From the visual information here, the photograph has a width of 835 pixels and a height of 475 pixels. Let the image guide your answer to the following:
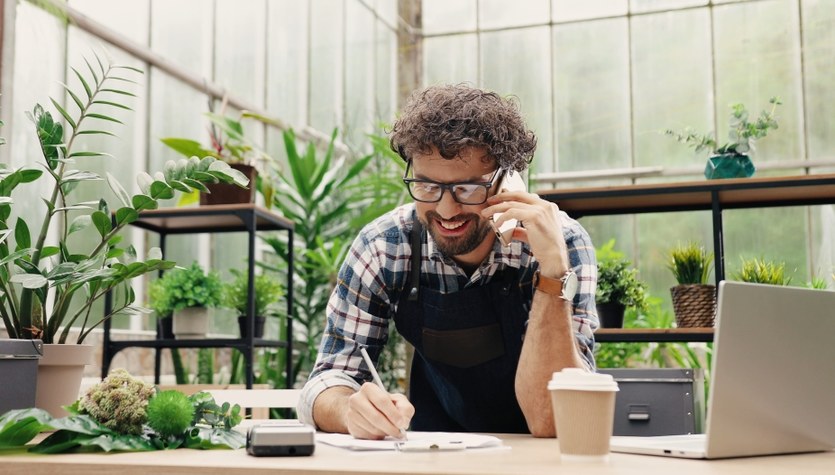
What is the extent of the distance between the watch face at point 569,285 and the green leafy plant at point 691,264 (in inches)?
64.7

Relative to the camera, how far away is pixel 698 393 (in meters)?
3.16

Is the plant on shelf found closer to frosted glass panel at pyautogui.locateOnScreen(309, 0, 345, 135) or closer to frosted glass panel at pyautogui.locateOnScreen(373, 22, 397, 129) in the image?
frosted glass panel at pyautogui.locateOnScreen(309, 0, 345, 135)

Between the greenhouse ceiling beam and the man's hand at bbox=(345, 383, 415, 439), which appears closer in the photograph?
the man's hand at bbox=(345, 383, 415, 439)

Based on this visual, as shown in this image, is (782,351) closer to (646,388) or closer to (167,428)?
(167,428)

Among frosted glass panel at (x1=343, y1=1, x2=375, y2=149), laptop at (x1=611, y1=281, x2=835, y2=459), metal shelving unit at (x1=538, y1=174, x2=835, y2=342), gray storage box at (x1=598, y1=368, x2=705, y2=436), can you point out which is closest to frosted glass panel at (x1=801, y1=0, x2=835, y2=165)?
frosted glass panel at (x1=343, y1=1, x2=375, y2=149)

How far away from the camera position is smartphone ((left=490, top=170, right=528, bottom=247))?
6.19 ft

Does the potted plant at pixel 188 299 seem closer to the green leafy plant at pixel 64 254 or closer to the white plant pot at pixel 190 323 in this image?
the white plant pot at pixel 190 323

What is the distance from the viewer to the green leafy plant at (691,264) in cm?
334

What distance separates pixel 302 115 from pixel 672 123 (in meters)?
3.03

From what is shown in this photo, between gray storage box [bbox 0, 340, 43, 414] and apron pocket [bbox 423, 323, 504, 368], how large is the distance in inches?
35.1

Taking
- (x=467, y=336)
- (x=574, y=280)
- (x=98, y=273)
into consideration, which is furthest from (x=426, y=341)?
(x=98, y=273)

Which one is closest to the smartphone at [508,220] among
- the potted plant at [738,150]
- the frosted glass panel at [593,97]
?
the potted plant at [738,150]

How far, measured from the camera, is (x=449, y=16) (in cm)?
816

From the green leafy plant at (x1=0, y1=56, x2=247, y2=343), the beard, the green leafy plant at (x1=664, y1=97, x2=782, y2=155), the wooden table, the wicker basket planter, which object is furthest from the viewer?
the green leafy plant at (x1=664, y1=97, x2=782, y2=155)
